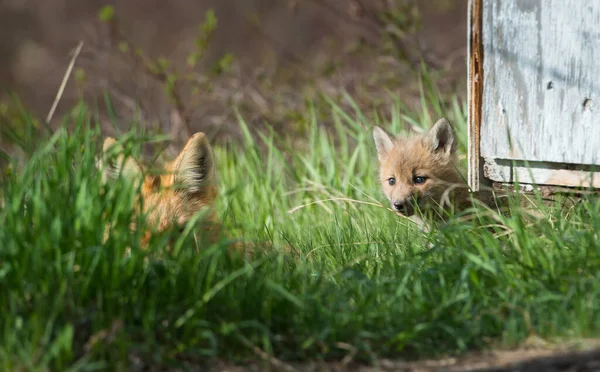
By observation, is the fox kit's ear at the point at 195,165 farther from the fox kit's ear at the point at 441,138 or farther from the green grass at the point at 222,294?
the fox kit's ear at the point at 441,138

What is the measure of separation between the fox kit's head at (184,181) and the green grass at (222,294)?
72 centimetres

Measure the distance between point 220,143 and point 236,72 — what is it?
79 centimetres

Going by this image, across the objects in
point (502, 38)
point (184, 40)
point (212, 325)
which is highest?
point (184, 40)

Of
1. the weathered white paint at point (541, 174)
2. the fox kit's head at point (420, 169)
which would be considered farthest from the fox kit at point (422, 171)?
the weathered white paint at point (541, 174)

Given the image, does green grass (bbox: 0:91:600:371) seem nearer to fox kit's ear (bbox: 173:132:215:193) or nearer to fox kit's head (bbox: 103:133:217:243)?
fox kit's head (bbox: 103:133:217:243)

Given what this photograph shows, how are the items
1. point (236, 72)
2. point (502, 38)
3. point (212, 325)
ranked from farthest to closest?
1. point (236, 72)
2. point (502, 38)
3. point (212, 325)

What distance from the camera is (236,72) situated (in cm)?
923

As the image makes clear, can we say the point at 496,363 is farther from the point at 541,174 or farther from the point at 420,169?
the point at 420,169

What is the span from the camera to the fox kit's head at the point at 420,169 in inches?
236

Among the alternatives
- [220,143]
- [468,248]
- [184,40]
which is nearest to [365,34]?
[220,143]

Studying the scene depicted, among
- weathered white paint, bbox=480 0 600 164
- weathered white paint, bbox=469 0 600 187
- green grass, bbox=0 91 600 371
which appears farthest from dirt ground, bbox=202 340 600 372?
weathered white paint, bbox=480 0 600 164

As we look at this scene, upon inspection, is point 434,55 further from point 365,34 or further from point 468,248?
point 468,248

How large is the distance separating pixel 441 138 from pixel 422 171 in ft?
0.96

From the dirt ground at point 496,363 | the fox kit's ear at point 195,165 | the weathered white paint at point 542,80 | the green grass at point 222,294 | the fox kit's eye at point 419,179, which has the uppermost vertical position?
the weathered white paint at point 542,80
